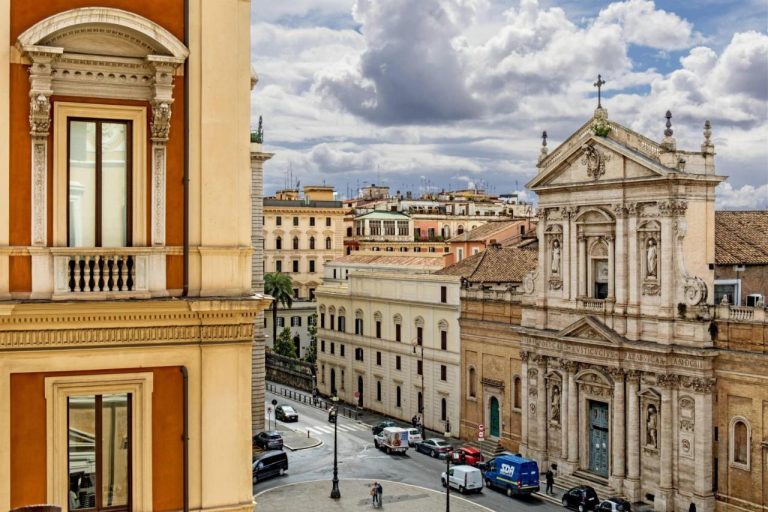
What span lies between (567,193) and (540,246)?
12.2 ft

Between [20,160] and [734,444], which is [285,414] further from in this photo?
[20,160]

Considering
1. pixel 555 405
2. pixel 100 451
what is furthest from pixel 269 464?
pixel 100 451

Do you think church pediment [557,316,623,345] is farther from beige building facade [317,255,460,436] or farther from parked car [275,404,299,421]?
parked car [275,404,299,421]

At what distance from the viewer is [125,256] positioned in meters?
10.8

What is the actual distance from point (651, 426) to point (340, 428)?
25.0 meters

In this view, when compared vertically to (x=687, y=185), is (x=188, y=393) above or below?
below

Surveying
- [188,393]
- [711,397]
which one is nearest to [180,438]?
[188,393]

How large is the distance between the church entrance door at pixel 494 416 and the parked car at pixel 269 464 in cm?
1323

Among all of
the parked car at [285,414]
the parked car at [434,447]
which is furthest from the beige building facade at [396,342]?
the parked car at [285,414]

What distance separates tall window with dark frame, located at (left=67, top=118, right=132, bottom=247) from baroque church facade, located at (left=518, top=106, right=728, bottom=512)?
35.3 m

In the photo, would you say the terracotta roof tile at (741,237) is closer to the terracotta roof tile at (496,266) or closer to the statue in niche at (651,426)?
the statue in niche at (651,426)

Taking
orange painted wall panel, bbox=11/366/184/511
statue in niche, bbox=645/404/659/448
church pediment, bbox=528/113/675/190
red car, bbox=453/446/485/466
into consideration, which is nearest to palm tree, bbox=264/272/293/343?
red car, bbox=453/446/485/466

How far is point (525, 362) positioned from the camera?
52.0m

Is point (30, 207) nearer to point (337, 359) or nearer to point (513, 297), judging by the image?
point (513, 297)
